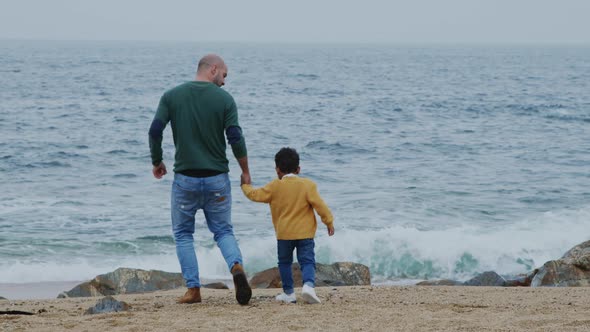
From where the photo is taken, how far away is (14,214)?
15398 mm

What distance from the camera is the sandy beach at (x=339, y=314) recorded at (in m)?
5.88

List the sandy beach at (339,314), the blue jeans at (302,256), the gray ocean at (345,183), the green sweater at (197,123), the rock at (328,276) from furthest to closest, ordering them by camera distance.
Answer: the gray ocean at (345,183) → the rock at (328,276) → the blue jeans at (302,256) → the green sweater at (197,123) → the sandy beach at (339,314)

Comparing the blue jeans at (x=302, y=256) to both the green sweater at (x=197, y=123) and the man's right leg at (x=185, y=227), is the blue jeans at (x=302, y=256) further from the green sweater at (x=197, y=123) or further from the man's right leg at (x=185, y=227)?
the green sweater at (x=197, y=123)

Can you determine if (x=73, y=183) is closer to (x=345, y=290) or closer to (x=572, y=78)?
(x=345, y=290)

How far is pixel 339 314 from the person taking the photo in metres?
6.31

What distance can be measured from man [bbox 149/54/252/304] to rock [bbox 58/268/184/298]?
131 inches

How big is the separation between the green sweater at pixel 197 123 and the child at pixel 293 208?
13.0 inches

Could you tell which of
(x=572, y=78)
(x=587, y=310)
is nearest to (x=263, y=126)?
(x=587, y=310)

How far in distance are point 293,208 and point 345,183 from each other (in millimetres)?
12531

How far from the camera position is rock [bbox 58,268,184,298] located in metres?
9.77

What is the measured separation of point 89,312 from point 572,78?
59.5 meters

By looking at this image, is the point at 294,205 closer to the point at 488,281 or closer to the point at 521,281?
the point at 488,281

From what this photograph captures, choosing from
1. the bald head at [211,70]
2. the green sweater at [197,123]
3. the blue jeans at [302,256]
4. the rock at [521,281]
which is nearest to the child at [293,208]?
the blue jeans at [302,256]

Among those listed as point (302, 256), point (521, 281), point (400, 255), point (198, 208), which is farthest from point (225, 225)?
point (400, 255)
